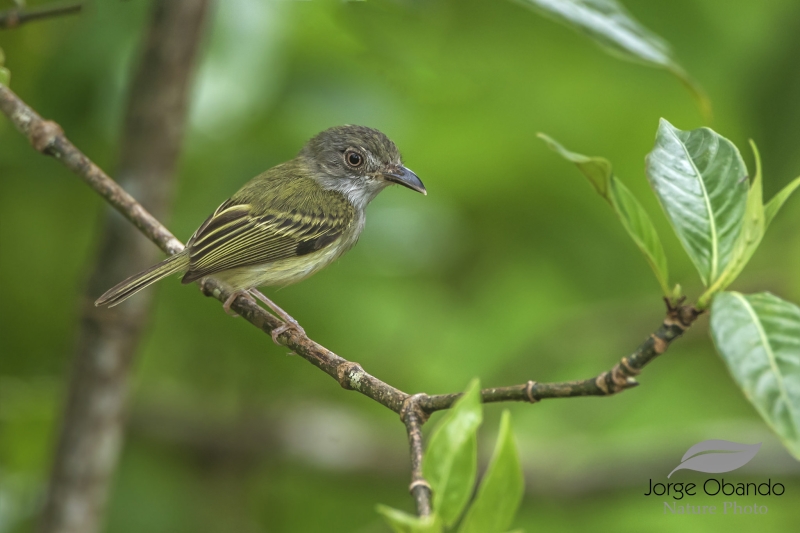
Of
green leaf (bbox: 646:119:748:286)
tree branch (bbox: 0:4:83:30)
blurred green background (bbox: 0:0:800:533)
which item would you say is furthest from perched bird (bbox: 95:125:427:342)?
green leaf (bbox: 646:119:748:286)

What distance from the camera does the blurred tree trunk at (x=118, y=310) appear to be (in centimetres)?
345

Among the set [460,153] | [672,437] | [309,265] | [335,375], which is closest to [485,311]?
[460,153]

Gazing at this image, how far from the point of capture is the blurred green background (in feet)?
13.4

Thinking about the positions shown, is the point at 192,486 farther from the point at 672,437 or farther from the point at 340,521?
the point at 672,437

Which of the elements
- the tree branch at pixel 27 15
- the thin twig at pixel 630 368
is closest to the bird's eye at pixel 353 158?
the tree branch at pixel 27 15

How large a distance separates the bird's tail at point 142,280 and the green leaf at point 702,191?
184 centimetres

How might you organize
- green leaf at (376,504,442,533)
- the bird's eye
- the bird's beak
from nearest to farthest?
green leaf at (376,504,442,533)
the bird's beak
the bird's eye

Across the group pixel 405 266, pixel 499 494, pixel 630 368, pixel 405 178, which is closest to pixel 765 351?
pixel 630 368

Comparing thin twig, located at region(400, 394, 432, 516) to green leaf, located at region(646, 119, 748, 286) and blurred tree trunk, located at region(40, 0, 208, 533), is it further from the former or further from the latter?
blurred tree trunk, located at region(40, 0, 208, 533)

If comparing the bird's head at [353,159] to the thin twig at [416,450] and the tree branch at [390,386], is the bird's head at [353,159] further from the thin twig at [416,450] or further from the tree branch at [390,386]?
the thin twig at [416,450]

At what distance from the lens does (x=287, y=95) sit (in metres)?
4.16

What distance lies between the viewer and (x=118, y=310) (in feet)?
11.5

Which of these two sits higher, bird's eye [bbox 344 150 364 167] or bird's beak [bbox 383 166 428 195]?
A: bird's beak [bbox 383 166 428 195]

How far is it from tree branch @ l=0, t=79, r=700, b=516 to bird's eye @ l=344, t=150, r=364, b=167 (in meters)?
1.21
